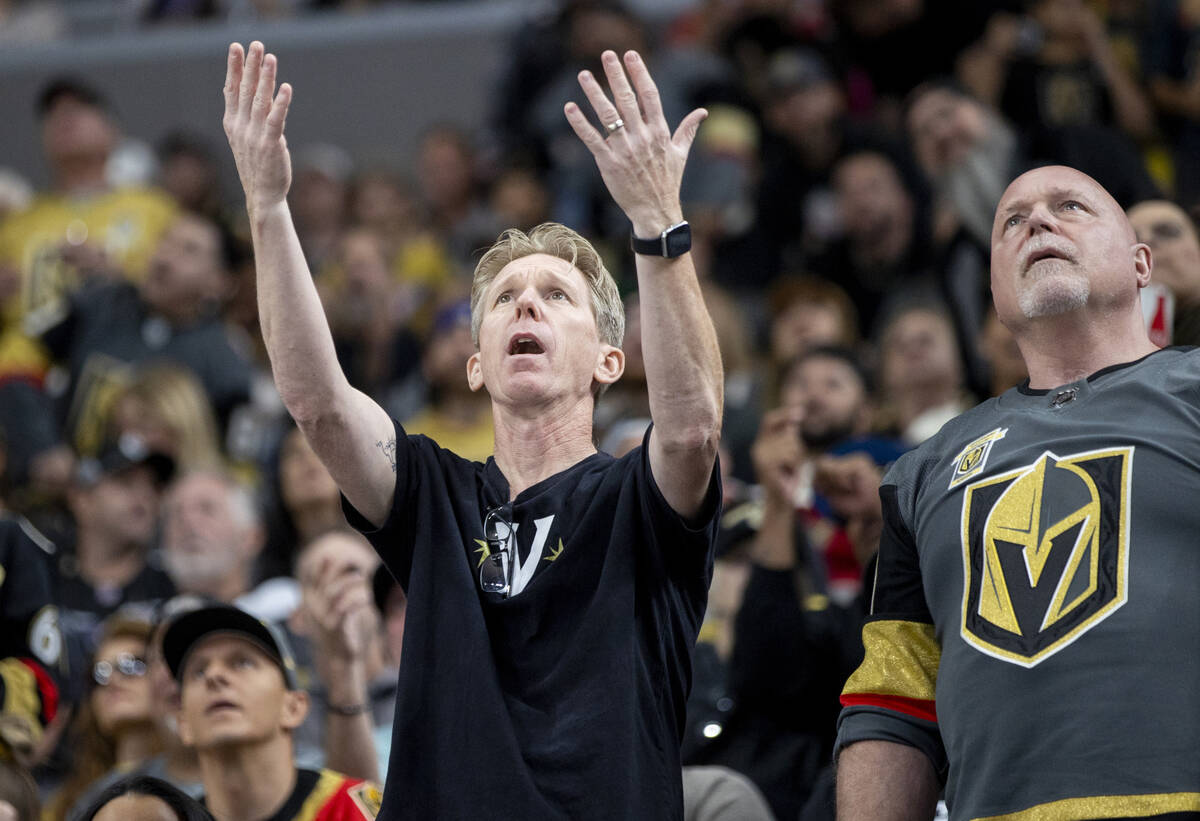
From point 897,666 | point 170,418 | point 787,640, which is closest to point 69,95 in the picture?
point 170,418

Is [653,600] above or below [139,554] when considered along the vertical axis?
below

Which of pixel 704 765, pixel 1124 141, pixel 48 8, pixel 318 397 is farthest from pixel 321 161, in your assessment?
pixel 318 397

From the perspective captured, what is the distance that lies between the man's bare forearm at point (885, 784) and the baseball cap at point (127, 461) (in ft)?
12.9

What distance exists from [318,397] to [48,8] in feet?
34.6

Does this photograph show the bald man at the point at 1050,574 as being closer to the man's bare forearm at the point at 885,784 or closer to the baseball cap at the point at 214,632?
the man's bare forearm at the point at 885,784

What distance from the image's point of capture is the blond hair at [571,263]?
3133mm

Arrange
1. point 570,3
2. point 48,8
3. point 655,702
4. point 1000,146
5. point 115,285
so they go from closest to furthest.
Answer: point 655,702 < point 1000,146 < point 115,285 < point 570,3 < point 48,8

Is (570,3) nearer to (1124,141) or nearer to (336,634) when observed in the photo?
(1124,141)

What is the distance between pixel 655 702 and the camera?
9.00ft

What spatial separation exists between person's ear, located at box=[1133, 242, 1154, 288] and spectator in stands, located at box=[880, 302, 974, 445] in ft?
8.06

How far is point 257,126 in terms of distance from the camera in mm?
2814

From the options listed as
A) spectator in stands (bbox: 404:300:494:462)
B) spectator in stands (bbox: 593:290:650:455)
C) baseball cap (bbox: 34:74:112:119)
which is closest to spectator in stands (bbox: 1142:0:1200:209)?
spectator in stands (bbox: 593:290:650:455)

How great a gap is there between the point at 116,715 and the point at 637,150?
2951mm

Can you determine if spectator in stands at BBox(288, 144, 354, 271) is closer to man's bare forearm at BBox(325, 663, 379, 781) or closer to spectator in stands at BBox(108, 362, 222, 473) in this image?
spectator in stands at BBox(108, 362, 222, 473)
